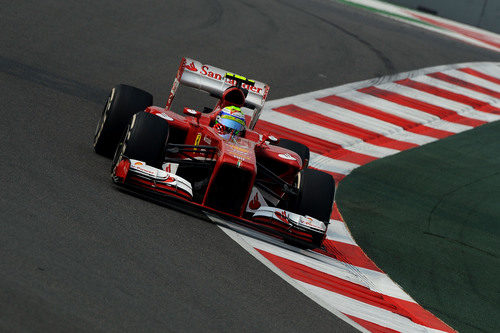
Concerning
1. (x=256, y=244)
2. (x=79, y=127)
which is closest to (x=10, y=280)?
(x=256, y=244)

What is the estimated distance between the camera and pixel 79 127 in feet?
34.1

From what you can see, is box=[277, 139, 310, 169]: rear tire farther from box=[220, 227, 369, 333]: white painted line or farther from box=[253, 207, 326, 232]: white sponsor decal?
box=[220, 227, 369, 333]: white painted line

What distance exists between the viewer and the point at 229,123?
9.02m

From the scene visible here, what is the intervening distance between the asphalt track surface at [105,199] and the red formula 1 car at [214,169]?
289 mm

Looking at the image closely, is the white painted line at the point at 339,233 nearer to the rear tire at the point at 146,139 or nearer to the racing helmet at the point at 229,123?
the racing helmet at the point at 229,123

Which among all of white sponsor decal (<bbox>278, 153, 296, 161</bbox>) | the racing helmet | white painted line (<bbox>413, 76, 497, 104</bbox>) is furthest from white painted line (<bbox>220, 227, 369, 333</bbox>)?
white painted line (<bbox>413, 76, 497, 104</bbox>)

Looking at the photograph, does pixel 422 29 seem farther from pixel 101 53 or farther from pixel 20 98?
pixel 20 98

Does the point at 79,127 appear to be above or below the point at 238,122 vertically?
below

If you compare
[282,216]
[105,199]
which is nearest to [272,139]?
[282,216]

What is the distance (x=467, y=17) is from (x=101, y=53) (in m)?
18.1

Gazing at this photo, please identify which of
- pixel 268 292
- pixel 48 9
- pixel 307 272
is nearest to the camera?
pixel 268 292

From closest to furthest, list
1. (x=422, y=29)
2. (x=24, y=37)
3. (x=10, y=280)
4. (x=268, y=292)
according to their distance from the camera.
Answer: (x=10, y=280) < (x=268, y=292) < (x=24, y=37) < (x=422, y=29)

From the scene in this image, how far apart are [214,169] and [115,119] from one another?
1.65m

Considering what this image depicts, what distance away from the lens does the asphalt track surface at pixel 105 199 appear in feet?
18.1
